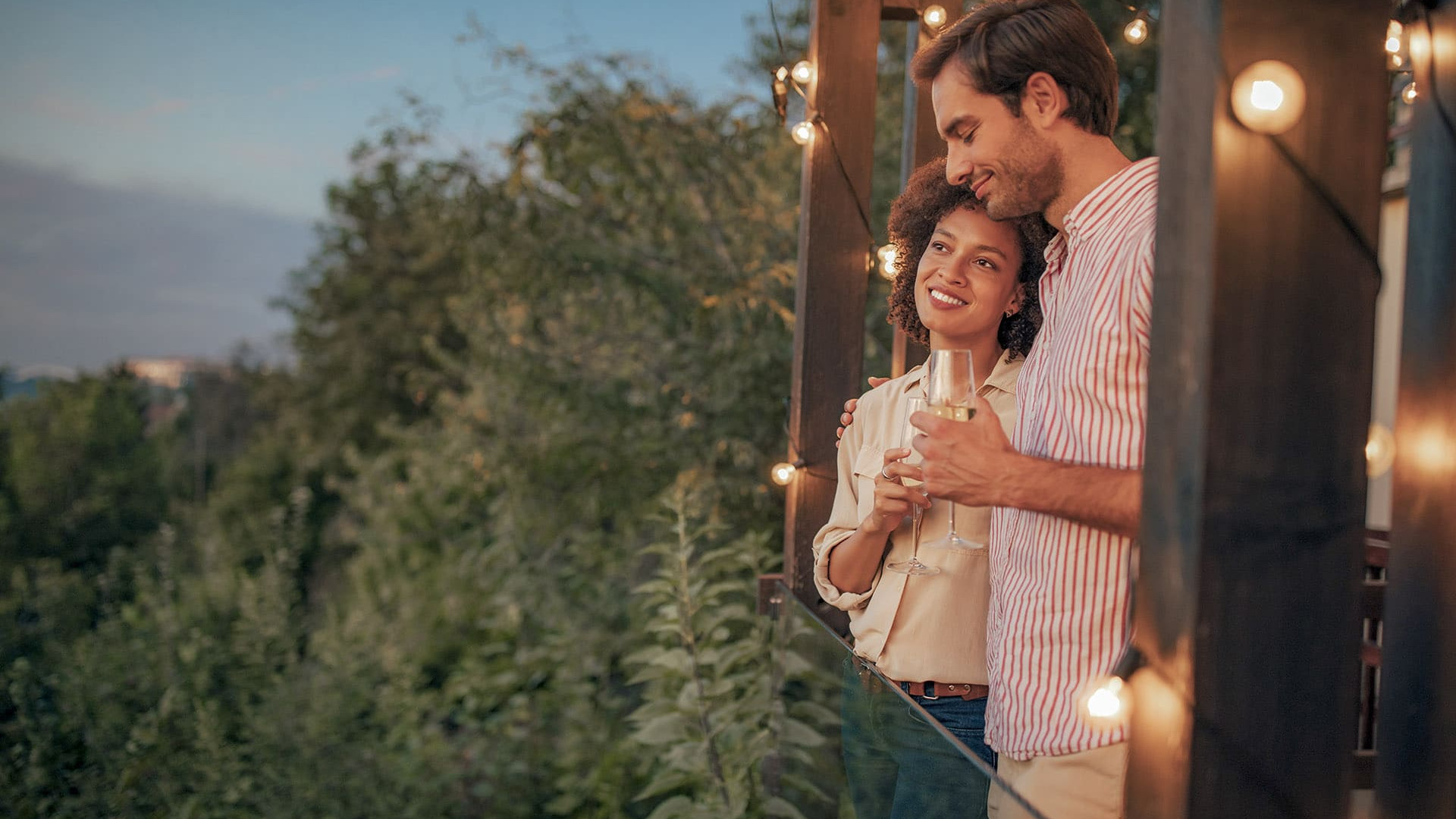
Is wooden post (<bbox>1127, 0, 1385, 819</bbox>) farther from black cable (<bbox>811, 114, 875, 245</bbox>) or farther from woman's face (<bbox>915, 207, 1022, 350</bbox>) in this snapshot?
black cable (<bbox>811, 114, 875, 245</bbox>)

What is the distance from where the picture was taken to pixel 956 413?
1444 mm

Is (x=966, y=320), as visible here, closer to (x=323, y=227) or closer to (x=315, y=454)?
(x=315, y=454)

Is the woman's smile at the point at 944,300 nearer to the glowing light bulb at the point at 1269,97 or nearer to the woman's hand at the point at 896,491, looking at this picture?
the woman's hand at the point at 896,491

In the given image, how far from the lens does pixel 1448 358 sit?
105cm

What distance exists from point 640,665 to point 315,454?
42.0ft

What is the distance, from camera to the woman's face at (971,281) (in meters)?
1.81

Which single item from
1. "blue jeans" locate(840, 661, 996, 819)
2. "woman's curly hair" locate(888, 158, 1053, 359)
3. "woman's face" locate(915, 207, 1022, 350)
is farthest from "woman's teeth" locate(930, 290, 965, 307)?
"blue jeans" locate(840, 661, 996, 819)

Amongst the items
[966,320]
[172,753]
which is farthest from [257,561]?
[966,320]

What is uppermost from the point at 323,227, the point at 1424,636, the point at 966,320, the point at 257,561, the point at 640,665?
the point at 323,227

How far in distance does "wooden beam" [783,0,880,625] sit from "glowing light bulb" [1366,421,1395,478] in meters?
1.68

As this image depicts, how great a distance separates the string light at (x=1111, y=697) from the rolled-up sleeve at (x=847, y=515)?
22.6 inches

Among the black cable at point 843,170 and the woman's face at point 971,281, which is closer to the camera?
the woman's face at point 971,281

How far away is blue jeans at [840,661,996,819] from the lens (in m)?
1.38

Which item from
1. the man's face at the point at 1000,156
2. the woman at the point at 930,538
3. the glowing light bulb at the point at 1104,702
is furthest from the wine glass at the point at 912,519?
the glowing light bulb at the point at 1104,702
